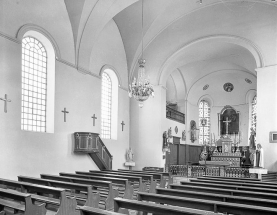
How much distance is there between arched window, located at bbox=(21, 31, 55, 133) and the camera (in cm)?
1112

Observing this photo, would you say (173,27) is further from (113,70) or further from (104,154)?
(104,154)

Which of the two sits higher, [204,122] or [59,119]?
[204,122]

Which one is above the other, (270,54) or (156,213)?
(270,54)

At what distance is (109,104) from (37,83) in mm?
5085

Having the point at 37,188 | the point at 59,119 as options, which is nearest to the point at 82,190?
the point at 37,188

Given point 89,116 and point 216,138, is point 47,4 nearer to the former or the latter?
point 89,116

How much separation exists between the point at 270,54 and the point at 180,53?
5.02 meters

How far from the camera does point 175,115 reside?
22109mm

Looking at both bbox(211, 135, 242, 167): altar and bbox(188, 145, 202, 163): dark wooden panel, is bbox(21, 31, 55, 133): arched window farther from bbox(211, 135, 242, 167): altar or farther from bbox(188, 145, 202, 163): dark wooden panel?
bbox(188, 145, 202, 163): dark wooden panel

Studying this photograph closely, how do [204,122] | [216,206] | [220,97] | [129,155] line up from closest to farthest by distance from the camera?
1. [216,206]
2. [129,155]
3. [204,122]
4. [220,97]

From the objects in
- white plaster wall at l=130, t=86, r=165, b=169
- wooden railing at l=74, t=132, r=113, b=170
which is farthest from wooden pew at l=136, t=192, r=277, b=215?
white plaster wall at l=130, t=86, r=165, b=169

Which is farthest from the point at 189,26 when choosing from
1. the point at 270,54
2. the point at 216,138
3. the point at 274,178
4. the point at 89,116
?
the point at 216,138

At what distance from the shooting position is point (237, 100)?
24875 mm

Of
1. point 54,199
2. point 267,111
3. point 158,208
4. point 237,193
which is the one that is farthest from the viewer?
point 267,111
